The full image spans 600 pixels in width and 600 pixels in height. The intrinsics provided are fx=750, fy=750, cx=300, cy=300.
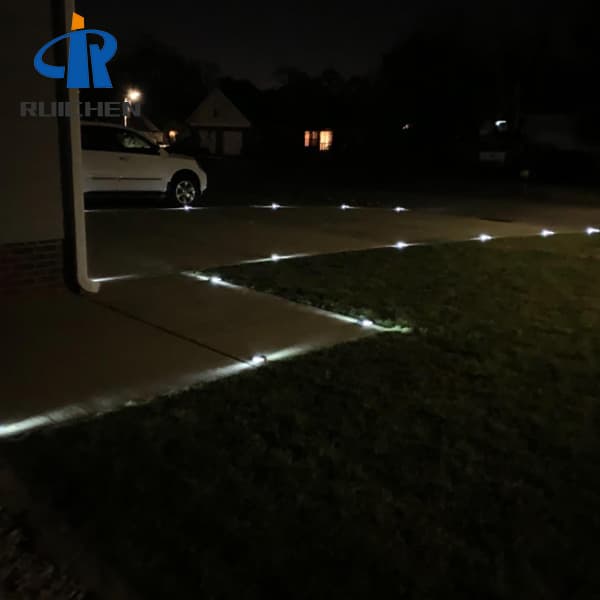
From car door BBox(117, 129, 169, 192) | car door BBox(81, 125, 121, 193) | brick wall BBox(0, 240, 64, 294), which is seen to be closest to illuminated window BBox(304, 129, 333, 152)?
car door BBox(117, 129, 169, 192)

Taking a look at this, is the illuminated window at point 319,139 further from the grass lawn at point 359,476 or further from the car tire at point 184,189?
the grass lawn at point 359,476

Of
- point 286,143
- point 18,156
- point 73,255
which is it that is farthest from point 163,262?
point 286,143

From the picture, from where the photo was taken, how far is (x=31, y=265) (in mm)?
7113

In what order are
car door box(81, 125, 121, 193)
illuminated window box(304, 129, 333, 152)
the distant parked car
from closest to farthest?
car door box(81, 125, 121, 193) < the distant parked car < illuminated window box(304, 129, 333, 152)

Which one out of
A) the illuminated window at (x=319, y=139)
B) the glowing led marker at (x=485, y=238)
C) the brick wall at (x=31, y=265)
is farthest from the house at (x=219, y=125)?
the brick wall at (x=31, y=265)

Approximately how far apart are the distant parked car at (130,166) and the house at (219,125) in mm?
40812

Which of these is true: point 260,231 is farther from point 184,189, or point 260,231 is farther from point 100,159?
point 184,189

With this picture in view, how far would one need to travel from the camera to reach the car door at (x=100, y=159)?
14617 mm

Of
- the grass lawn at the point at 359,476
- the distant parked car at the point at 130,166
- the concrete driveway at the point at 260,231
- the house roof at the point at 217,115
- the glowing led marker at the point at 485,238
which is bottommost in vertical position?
the grass lawn at the point at 359,476

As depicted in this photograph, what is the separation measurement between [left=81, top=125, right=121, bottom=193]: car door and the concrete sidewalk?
7.43m

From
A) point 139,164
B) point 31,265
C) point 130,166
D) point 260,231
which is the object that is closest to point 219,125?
point 139,164

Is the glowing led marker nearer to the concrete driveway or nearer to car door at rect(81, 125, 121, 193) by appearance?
the concrete driveway

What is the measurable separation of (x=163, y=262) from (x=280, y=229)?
386 centimetres

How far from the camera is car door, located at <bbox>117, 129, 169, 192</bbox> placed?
15117 millimetres
